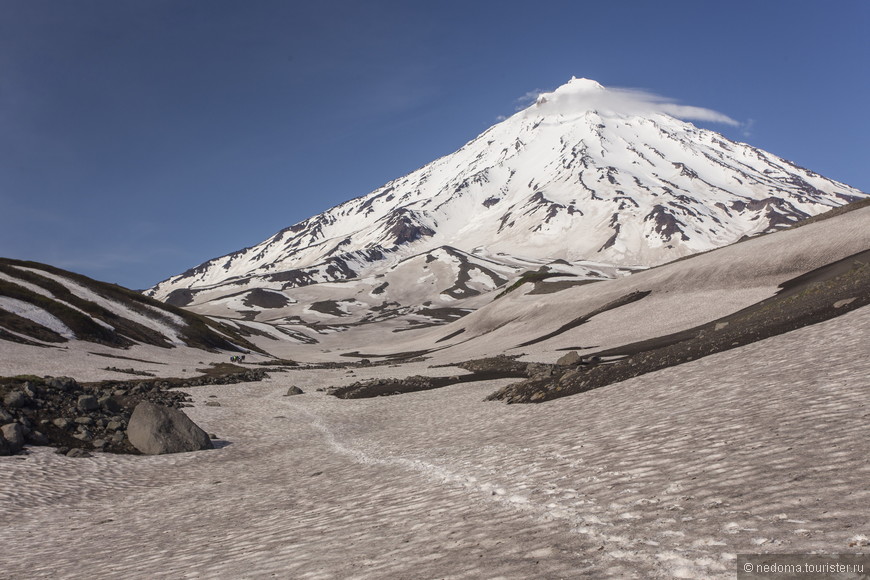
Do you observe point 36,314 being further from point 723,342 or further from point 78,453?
point 723,342

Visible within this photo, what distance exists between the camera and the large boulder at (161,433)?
79.4 feet

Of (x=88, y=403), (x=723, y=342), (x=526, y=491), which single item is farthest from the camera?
(x=88, y=403)

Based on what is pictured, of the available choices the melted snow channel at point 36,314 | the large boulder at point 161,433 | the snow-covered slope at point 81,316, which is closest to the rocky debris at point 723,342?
the large boulder at point 161,433

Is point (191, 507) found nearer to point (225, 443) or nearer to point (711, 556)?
point (225, 443)

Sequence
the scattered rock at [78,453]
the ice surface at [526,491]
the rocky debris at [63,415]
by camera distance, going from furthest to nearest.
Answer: the rocky debris at [63,415]
the scattered rock at [78,453]
the ice surface at [526,491]

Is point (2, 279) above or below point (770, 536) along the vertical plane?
above

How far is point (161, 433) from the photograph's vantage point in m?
24.5

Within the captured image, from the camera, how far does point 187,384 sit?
48.6 meters

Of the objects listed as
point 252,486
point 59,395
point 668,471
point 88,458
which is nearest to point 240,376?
point 59,395

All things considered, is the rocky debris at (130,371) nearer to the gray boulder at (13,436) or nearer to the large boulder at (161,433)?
the large boulder at (161,433)

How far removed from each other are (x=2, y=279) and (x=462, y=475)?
9425 centimetres

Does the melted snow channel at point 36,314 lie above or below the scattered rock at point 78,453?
above

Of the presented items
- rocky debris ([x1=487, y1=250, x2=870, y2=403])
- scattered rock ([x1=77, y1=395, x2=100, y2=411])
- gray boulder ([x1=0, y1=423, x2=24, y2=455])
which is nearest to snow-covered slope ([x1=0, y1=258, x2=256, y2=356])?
scattered rock ([x1=77, y1=395, x2=100, y2=411])

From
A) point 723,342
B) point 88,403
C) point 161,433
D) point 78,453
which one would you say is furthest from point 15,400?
point 723,342
